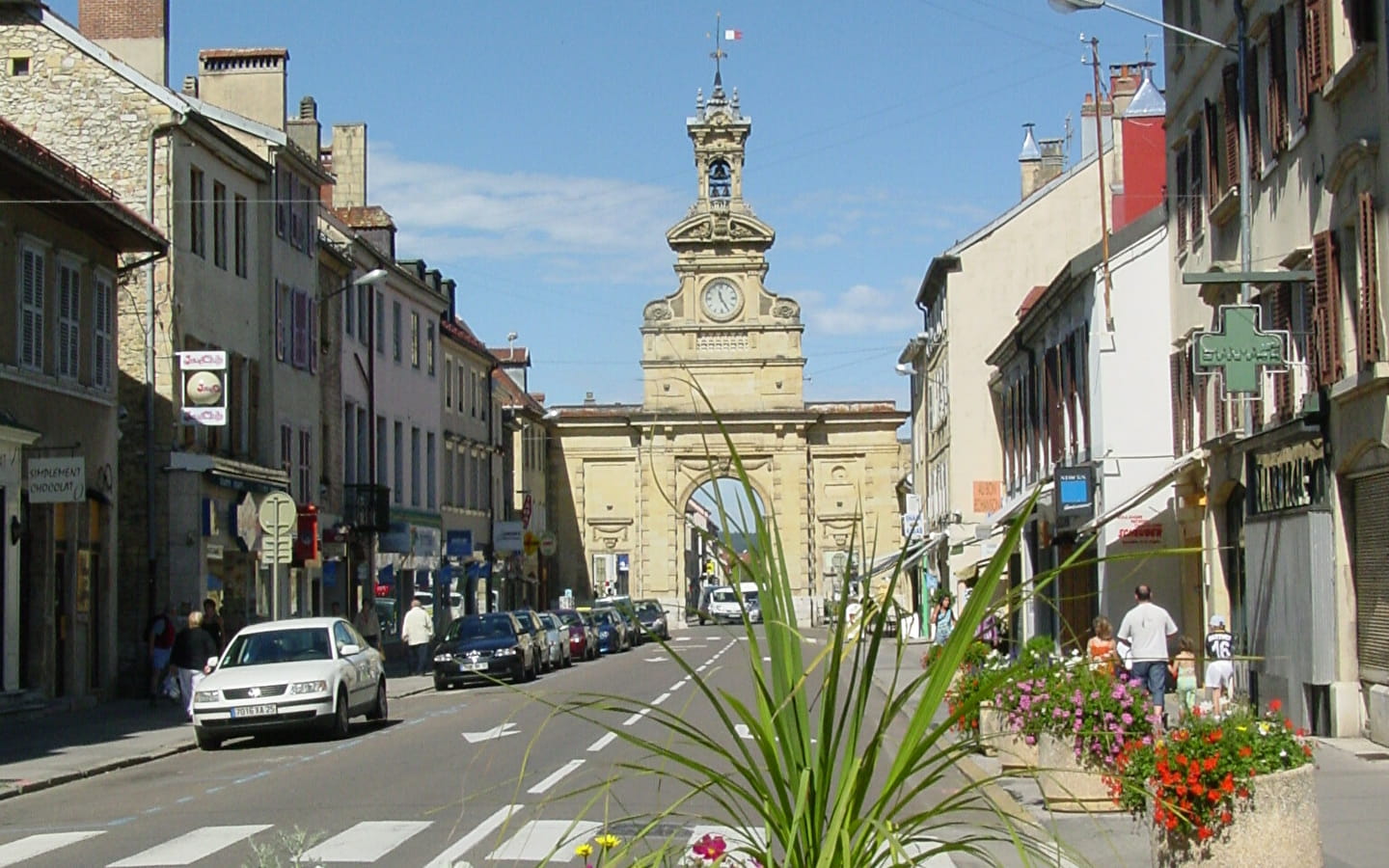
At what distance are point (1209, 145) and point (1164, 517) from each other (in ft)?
22.9

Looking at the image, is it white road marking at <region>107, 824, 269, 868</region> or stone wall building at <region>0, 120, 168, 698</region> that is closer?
white road marking at <region>107, 824, 269, 868</region>

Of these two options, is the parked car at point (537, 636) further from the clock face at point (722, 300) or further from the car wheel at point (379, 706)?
the clock face at point (722, 300)

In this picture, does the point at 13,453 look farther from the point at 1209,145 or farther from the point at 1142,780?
the point at 1142,780

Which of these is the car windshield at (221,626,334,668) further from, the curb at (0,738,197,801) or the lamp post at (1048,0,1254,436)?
the lamp post at (1048,0,1254,436)

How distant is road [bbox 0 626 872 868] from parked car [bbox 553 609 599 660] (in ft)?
83.3

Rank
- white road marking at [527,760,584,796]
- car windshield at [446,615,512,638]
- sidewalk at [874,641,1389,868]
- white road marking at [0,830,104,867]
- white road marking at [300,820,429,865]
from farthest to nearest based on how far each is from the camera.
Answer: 1. car windshield at [446,615,512,638]
2. white road marking at [527,760,584,796]
3. white road marking at [0,830,104,867]
4. white road marking at [300,820,429,865]
5. sidewalk at [874,641,1389,868]

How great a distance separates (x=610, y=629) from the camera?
59.5 meters

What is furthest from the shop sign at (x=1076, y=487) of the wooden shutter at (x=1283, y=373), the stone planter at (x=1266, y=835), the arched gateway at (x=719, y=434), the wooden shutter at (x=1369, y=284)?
the arched gateway at (x=719, y=434)

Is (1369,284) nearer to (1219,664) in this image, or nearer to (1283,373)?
(1283,373)

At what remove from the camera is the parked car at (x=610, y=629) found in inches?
2303

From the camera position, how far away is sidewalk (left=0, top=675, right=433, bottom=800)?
63.5 feet

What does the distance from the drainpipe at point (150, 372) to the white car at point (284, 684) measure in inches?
389

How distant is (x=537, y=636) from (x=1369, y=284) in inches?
1033

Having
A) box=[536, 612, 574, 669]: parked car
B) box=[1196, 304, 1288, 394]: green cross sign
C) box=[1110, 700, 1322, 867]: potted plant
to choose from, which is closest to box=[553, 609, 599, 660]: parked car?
box=[536, 612, 574, 669]: parked car
